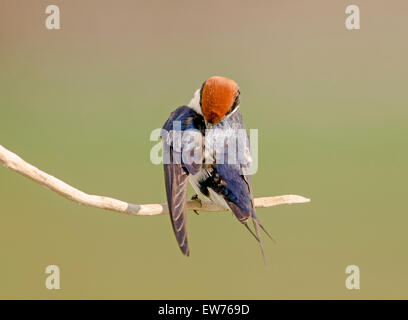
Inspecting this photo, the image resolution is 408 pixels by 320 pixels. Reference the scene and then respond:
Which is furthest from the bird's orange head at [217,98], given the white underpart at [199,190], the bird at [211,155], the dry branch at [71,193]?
the dry branch at [71,193]

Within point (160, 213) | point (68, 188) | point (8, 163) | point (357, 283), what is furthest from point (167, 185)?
point (357, 283)

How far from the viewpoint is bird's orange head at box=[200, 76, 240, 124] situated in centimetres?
165

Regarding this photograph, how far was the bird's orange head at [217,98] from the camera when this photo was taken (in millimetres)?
1653

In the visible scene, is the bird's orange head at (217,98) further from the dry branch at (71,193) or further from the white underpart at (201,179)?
the dry branch at (71,193)

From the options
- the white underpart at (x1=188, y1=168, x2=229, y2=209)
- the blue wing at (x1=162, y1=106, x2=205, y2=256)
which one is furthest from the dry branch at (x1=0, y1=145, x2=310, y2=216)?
the white underpart at (x1=188, y1=168, x2=229, y2=209)

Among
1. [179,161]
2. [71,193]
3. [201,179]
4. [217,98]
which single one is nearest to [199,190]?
[201,179]

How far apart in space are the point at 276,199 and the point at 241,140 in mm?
228

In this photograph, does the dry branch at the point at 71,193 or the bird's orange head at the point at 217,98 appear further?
the bird's orange head at the point at 217,98

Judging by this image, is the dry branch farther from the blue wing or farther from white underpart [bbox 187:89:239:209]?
white underpart [bbox 187:89:239:209]

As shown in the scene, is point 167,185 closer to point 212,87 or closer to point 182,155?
point 182,155

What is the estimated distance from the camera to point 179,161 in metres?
1.68

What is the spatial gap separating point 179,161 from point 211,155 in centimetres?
10

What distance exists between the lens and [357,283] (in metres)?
1.94

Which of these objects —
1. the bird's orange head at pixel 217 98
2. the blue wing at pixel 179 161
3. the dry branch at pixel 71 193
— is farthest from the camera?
the bird's orange head at pixel 217 98
